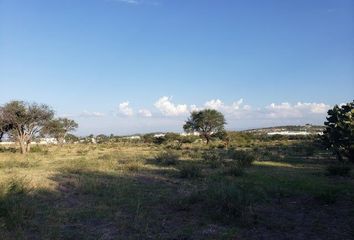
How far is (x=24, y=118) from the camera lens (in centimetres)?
4150

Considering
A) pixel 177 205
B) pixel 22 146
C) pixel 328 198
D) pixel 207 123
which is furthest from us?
pixel 207 123

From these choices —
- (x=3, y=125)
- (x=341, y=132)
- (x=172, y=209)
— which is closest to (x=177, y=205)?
(x=172, y=209)

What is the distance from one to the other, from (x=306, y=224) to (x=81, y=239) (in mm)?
4849

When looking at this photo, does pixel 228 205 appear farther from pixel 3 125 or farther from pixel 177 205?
pixel 3 125

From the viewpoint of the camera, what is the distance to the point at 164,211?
34.3ft

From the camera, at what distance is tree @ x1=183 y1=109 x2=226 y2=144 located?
7238cm

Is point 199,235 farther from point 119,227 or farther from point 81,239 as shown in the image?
point 81,239

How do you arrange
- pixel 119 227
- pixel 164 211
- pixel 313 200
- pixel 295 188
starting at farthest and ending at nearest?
pixel 295 188 → pixel 313 200 → pixel 164 211 → pixel 119 227

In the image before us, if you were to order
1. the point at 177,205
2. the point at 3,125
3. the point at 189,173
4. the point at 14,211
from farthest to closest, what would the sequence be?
the point at 3,125
the point at 189,173
the point at 177,205
the point at 14,211

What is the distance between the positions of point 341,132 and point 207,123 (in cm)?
4716

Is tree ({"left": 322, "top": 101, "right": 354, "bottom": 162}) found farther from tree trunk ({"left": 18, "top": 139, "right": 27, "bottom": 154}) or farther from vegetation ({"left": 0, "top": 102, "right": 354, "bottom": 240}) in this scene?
tree trunk ({"left": 18, "top": 139, "right": 27, "bottom": 154})

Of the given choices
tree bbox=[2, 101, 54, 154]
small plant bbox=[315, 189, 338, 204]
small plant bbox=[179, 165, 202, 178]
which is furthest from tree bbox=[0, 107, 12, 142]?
small plant bbox=[315, 189, 338, 204]

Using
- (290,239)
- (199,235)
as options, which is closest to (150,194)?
(199,235)

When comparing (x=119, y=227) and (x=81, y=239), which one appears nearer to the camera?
(x=81, y=239)
